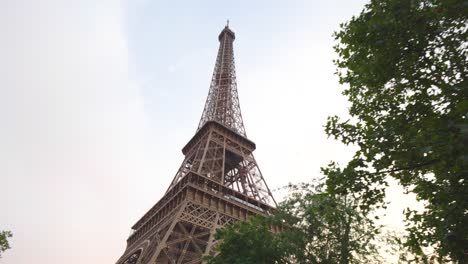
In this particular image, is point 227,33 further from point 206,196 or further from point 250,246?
point 250,246

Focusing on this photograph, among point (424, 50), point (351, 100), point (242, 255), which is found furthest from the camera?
point (242, 255)

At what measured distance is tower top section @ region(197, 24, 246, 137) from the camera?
165ft

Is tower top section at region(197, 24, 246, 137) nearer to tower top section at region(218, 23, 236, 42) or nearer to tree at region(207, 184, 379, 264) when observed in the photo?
tower top section at region(218, 23, 236, 42)

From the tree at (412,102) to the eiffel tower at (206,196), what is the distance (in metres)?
18.3

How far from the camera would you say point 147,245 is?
29.0 m

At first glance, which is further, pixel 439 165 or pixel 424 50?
pixel 424 50

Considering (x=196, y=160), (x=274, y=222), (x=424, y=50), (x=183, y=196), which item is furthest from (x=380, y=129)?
(x=196, y=160)

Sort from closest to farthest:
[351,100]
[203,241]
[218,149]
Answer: [351,100] < [203,241] < [218,149]

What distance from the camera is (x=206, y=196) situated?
3206cm

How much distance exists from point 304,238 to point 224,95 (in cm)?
4349

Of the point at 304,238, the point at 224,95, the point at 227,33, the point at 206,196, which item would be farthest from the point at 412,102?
the point at 227,33

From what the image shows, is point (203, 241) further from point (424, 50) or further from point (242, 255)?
point (424, 50)

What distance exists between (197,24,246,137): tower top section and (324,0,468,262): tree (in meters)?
37.5

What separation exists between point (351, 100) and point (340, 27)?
2.24 meters
